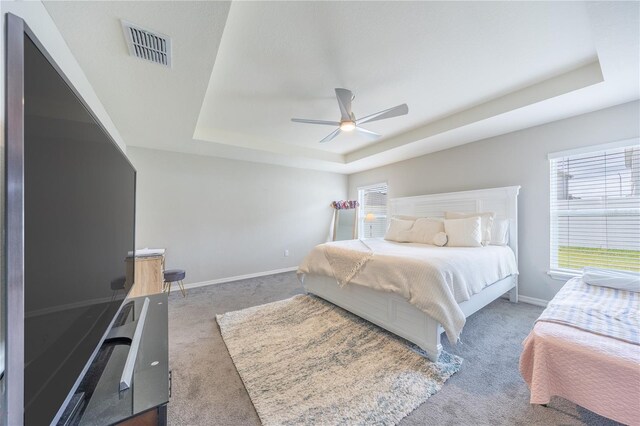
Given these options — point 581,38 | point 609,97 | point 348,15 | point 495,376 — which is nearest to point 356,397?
point 495,376

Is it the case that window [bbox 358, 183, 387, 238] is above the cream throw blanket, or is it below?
above

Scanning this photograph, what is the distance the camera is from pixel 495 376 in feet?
5.53

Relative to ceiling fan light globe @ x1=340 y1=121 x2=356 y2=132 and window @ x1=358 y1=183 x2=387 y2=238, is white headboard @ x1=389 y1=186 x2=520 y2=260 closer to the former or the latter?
window @ x1=358 y1=183 x2=387 y2=238

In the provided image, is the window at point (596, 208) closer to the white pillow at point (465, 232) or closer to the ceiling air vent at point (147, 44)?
the white pillow at point (465, 232)

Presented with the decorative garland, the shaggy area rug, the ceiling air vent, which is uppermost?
the ceiling air vent

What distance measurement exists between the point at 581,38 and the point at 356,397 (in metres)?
3.13

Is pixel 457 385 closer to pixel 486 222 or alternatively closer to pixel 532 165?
pixel 486 222

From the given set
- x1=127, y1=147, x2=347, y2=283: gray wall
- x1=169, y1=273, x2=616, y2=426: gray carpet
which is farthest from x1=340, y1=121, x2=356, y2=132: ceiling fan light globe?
x1=127, y1=147, x2=347, y2=283: gray wall

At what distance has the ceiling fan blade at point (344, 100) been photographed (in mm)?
2369

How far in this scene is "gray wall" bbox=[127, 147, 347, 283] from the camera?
3.68m

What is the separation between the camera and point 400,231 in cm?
370

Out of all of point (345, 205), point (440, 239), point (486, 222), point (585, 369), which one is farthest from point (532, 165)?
point (345, 205)

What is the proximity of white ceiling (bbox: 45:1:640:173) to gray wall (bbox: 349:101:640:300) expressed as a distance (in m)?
0.21

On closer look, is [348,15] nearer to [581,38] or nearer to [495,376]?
[581,38]
